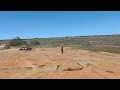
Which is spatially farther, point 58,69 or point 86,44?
point 86,44

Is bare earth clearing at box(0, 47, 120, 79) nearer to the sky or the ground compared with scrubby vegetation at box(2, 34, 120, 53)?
nearer to the sky

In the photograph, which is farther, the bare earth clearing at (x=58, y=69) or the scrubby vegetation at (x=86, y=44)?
the scrubby vegetation at (x=86, y=44)

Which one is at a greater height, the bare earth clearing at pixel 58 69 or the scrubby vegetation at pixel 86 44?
the bare earth clearing at pixel 58 69

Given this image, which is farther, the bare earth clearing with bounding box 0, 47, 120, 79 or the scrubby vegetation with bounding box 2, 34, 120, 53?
the scrubby vegetation with bounding box 2, 34, 120, 53

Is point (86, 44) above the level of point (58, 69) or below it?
below
